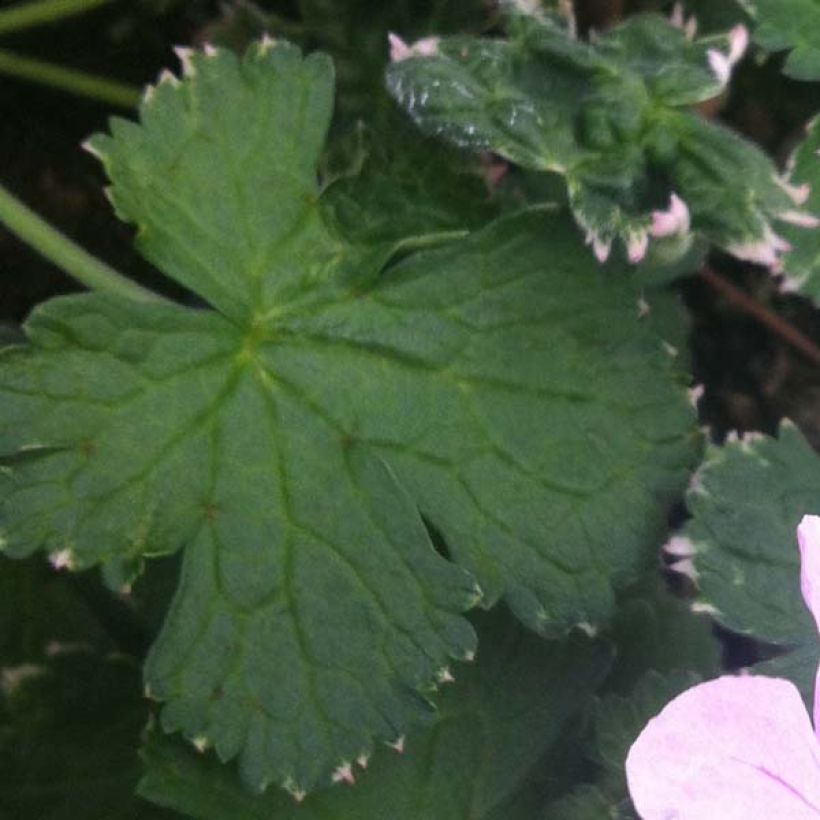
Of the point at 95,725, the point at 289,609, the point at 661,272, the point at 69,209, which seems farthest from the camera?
the point at 69,209

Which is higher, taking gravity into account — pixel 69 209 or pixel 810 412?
pixel 69 209

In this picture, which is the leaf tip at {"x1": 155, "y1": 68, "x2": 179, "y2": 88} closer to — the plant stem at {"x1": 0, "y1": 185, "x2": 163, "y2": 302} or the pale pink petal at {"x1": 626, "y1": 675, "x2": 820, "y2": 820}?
the plant stem at {"x1": 0, "y1": 185, "x2": 163, "y2": 302}

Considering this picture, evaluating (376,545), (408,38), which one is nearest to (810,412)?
(408,38)

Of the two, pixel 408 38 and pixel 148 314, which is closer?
pixel 148 314

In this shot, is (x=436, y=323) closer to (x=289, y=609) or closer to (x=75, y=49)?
(x=289, y=609)

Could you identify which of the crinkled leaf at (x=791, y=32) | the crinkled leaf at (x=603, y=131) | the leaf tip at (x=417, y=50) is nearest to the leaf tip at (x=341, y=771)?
the crinkled leaf at (x=603, y=131)

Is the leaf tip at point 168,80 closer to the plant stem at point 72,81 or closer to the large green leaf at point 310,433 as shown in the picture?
the large green leaf at point 310,433

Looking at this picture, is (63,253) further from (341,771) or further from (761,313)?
(761,313)
